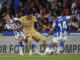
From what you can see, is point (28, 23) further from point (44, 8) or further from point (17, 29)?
point (44, 8)

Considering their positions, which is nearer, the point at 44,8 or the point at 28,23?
the point at 28,23

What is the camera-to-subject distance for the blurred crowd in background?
22.9 metres

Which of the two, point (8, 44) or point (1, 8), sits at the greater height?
point (1, 8)

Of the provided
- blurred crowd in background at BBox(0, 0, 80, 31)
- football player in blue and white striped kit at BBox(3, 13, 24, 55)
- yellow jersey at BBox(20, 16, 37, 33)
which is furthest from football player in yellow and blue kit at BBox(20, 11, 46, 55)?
blurred crowd in background at BBox(0, 0, 80, 31)

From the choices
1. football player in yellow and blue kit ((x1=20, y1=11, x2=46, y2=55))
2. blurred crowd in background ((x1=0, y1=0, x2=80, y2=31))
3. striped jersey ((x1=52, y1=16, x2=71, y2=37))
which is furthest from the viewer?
blurred crowd in background ((x1=0, y1=0, x2=80, y2=31))

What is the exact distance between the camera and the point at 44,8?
935 inches

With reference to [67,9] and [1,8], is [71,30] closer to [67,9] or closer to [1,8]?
[67,9]

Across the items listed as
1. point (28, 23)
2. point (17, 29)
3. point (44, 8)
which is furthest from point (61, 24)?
point (44, 8)

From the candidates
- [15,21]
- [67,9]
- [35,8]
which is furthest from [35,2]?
[15,21]

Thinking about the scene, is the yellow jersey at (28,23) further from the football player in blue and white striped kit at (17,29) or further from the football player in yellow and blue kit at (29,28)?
the football player in blue and white striped kit at (17,29)

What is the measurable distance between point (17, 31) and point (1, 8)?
2.60m

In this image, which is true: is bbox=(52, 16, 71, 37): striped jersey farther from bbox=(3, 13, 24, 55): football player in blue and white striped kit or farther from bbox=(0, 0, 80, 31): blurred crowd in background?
bbox=(0, 0, 80, 31): blurred crowd in background

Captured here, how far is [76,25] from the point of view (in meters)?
22.4

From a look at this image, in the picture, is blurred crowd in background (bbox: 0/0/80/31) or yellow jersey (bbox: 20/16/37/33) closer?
yellow jersey (bbox: 20/16/37/33)
